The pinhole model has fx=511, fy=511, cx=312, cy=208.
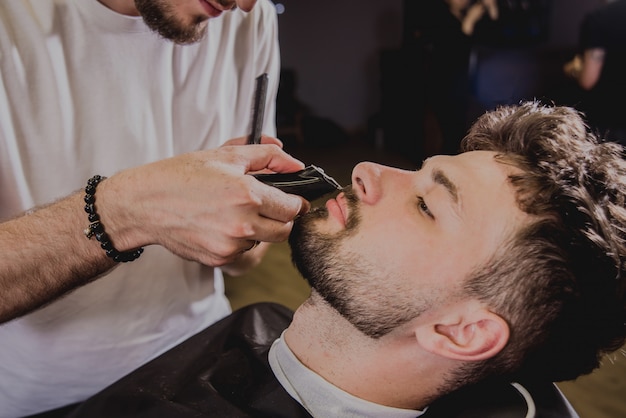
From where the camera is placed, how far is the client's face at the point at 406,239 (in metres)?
1.04

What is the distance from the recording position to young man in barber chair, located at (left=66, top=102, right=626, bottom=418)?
103cm

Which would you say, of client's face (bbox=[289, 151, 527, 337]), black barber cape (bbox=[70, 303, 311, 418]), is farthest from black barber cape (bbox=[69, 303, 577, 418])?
client's face (bbox=[289, 151, 527, 337])

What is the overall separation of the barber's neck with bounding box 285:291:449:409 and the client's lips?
0.19m

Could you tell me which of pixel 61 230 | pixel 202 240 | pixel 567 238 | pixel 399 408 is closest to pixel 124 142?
pixel 61 230

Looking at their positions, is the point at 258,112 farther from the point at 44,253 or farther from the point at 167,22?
the point at 44,253

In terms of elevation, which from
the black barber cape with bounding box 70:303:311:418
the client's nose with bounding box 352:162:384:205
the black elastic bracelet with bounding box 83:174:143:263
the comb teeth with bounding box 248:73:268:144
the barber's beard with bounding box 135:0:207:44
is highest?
the barber's beard with bounding box 135:0:207:44

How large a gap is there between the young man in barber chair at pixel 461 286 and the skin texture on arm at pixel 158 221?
21 cm

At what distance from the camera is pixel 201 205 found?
0.82 meters

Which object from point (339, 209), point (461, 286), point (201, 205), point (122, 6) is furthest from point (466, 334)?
point (122, 6)

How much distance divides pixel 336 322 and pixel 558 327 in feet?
1.53

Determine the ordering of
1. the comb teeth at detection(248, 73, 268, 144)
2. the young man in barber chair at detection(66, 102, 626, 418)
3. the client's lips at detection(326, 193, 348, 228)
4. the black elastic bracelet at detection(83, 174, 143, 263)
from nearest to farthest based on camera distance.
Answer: the black elastic bracelet at detection(83, 174, 143, 263)
the young man in barber chair at detection(66, 102, 626, 418)
the client's lips at detection(326, 193, 348, 228)
the comb teeth at detection(248, 73, 268, 144)

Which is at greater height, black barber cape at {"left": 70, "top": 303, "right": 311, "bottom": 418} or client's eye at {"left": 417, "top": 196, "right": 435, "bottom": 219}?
client's eye at {"left": 417, "top": 196, "right": 435, "bottom": 219}

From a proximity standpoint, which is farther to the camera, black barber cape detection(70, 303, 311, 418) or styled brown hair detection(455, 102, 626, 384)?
black barber cape detection(70, 303, 311, 418)

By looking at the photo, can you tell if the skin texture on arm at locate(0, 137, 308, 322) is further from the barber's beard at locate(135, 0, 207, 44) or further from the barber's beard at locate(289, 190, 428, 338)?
the barber's beard at locate(135, 0, 207, 44)
